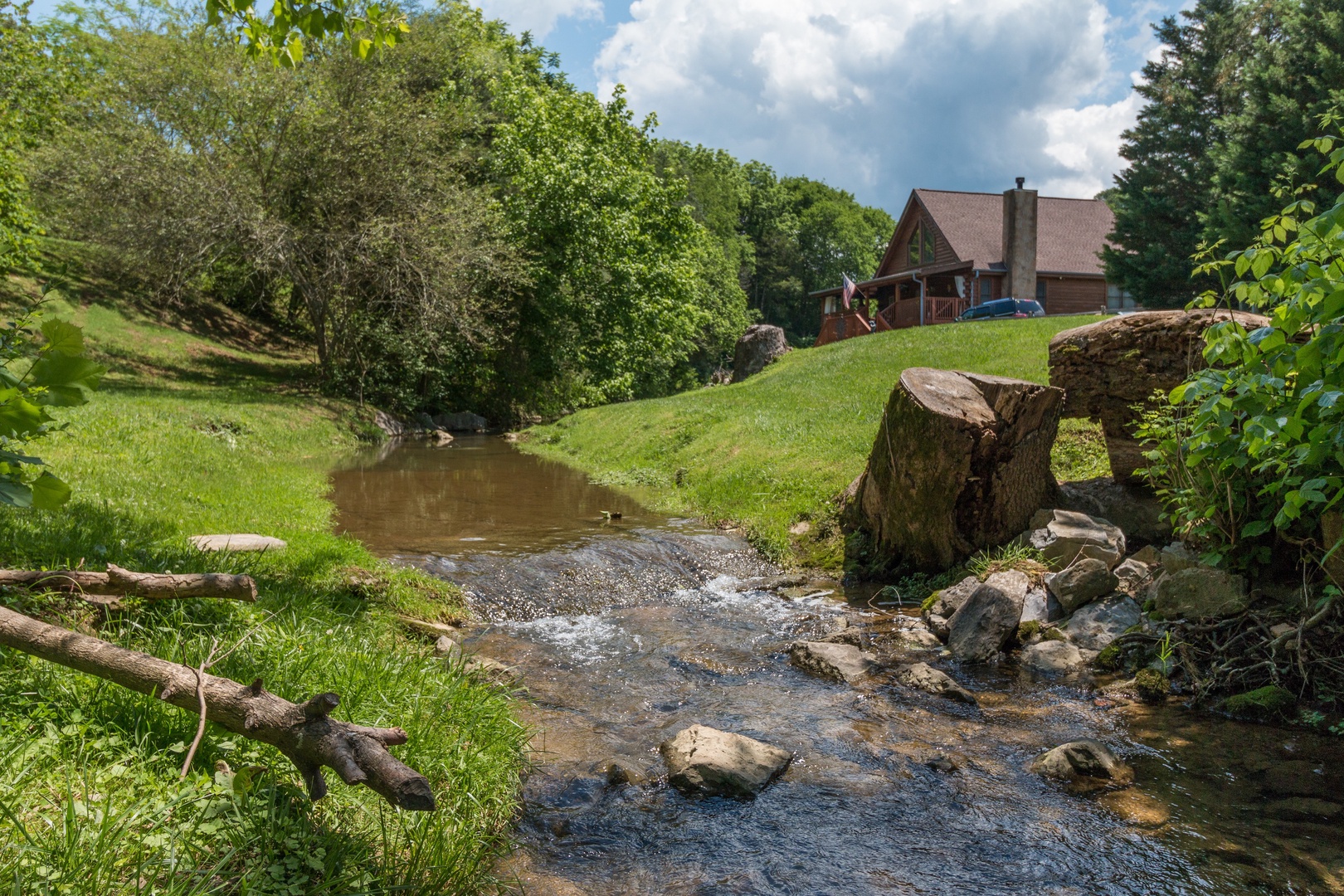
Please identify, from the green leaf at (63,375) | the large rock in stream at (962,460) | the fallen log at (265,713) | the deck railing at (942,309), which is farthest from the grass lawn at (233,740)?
the deck railing at (942,309)

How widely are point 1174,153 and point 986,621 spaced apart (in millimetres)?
35567

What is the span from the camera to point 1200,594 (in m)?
6.78

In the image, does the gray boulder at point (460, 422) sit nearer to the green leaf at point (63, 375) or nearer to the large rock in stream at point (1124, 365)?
the large rock in stream at point (1124, 365)

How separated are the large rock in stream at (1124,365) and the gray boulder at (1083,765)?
4.36 m

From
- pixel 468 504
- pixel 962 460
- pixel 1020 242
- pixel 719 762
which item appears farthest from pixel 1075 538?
pixel 1020 242

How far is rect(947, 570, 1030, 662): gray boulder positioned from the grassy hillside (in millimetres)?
2719

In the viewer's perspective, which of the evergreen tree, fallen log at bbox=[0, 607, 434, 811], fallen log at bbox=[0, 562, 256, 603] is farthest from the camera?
the evergreen tree

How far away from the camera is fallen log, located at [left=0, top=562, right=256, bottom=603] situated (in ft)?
12.7

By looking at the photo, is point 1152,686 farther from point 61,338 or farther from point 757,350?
point 757,350

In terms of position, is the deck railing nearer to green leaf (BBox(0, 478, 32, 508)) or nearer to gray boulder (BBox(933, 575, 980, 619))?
gray boulder (BBox(933, 575, 980, 619))

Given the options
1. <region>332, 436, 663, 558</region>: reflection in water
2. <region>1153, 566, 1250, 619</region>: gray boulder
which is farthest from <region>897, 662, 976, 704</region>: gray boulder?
<region>332, 436, 663, 558</region>: reflection in water

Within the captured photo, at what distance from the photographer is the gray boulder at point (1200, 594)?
6.60m

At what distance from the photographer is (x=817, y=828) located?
4492 mm

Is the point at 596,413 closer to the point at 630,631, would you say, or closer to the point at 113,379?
the point at 113,379
